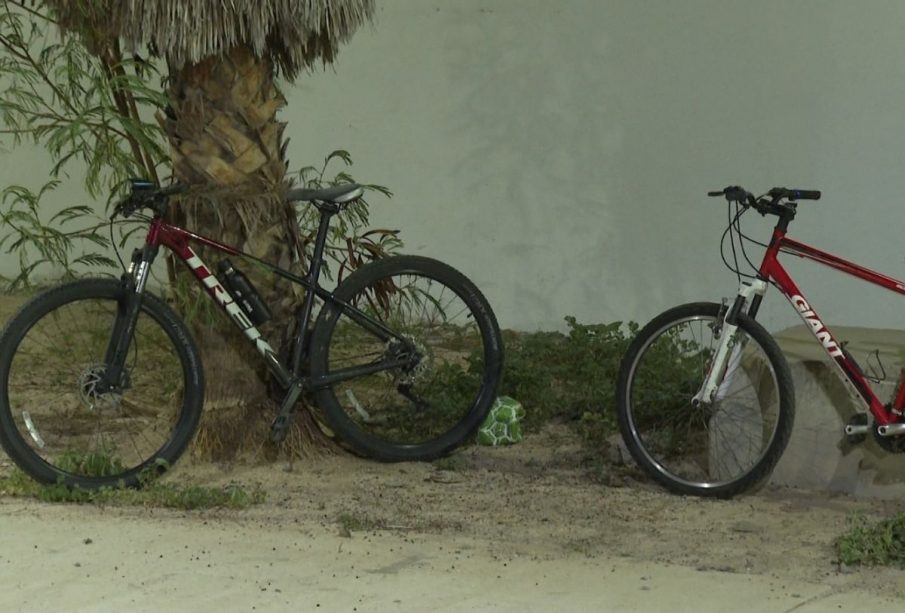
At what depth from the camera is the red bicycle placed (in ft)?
15.7

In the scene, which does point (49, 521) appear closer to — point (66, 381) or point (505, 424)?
point (66, 381)

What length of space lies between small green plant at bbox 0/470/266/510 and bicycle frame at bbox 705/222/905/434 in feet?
5.76

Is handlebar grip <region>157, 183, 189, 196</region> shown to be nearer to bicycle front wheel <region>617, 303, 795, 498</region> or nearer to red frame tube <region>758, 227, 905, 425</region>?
bicycle front wheel <region>617, 303, 795, 498</region>

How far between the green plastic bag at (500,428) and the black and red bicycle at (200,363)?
154 millimetres

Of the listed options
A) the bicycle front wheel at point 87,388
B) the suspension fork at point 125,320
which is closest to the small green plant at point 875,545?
the bicycle front wheel at point 87,388

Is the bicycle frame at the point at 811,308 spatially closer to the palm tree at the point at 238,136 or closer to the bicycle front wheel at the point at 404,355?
the bicycle front wheel at the point at 404,355

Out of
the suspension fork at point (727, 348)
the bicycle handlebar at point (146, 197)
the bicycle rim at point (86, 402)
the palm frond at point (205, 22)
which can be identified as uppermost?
the palm frond at point (205, 22)

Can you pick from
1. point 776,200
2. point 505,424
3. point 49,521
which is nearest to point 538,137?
point 505,424

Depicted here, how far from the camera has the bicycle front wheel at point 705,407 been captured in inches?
190

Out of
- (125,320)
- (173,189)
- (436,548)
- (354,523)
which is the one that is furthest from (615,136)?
(436,548)

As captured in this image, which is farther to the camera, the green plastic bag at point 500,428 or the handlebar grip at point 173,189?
the green plastic bag at point 500,428

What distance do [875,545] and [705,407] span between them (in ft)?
3.32

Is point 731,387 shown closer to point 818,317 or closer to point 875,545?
point 818,317

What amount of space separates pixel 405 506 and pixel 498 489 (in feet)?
1.44
